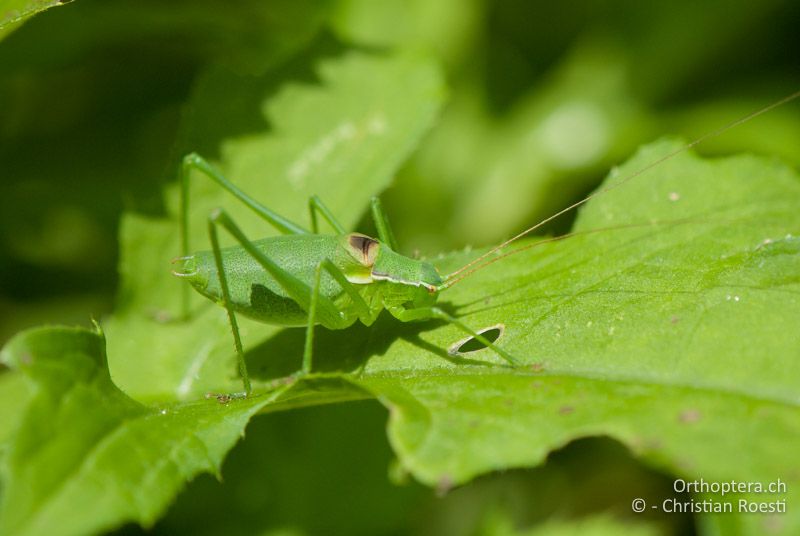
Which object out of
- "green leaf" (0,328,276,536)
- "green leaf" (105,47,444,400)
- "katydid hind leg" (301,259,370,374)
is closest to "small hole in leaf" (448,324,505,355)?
"katydid hind leg" (301,259,370,374)

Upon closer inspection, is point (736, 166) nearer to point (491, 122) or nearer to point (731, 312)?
point (731, 312)

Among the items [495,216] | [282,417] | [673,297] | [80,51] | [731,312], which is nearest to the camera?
[731,312]

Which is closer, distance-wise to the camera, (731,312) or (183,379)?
(731,312)

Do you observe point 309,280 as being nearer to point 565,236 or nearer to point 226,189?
point 226,189

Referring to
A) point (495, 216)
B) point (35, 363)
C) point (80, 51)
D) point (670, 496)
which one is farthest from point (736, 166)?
point (80, 51)

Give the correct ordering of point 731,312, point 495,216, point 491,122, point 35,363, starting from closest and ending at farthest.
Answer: point 35,363 < point 731,312 < point 495,216 < point 491,122

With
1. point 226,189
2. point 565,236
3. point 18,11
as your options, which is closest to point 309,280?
point 226,189

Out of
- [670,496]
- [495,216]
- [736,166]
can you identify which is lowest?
[670,496]

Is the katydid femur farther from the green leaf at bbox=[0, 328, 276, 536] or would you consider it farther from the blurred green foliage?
the blurred green foliage
